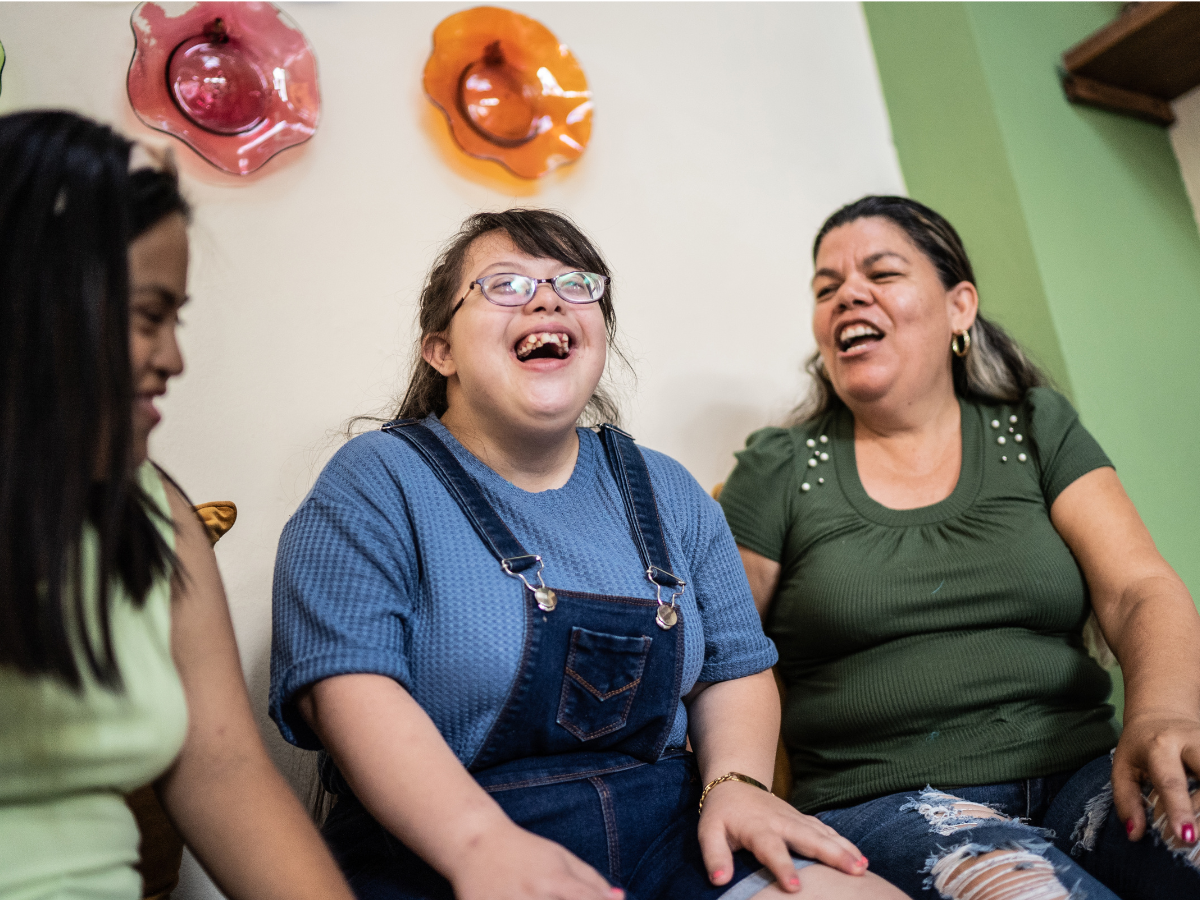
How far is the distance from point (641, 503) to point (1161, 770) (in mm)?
568

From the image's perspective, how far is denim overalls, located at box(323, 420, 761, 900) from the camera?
Answer: 2.65ft

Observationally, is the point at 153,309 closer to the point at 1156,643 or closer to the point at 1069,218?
the point at 1156,643

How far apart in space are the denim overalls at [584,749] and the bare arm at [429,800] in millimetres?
81

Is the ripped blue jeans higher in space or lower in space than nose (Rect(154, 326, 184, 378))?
lower

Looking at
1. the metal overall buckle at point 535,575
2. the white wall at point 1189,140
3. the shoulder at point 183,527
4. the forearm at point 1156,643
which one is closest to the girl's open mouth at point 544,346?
the metal overall buckle at point 535,575

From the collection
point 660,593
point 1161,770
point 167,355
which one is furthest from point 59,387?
point 1161,770

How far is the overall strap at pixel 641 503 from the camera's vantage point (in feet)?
3.18

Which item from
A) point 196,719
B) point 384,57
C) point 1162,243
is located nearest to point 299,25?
point 384,57

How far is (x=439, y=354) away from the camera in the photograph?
107 cm

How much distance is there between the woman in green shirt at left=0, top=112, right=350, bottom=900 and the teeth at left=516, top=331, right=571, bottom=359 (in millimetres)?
380

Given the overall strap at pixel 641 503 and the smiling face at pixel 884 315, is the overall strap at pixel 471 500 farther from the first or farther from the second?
the smiling face at pixel 884 315

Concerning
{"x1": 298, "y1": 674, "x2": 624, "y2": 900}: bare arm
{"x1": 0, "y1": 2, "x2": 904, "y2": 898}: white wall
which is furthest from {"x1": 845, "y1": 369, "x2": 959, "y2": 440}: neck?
{"x1": 298, "y1": 674, "x2": 624, "y2": 900}: bare arm

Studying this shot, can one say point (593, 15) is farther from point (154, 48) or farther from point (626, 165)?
point (154, 48)

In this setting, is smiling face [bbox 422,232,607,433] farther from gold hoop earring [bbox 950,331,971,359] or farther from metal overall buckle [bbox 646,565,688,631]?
gold hoop earring [bbox 950,331,971,359]
